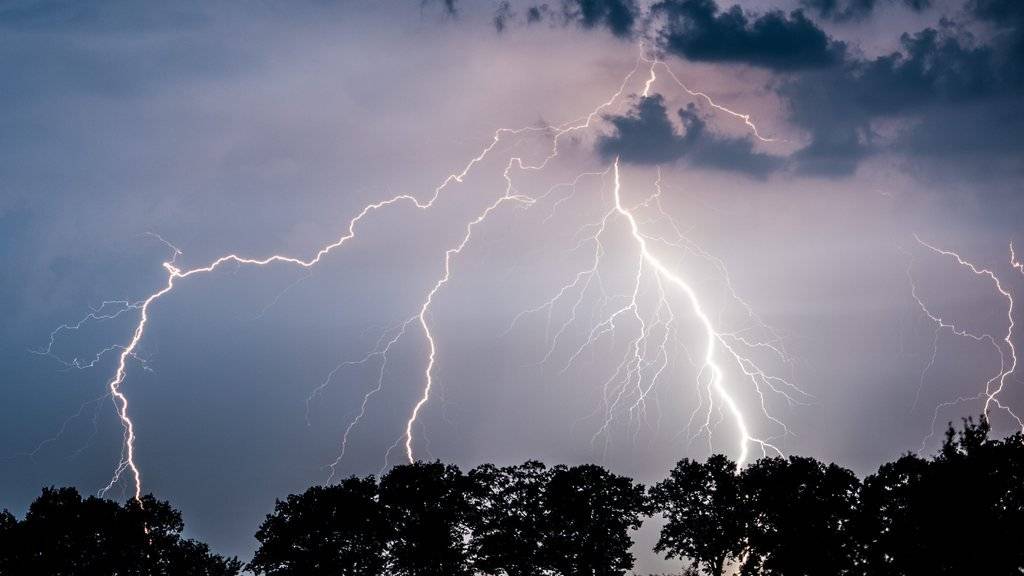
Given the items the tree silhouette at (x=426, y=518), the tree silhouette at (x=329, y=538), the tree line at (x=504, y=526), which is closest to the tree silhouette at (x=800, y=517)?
the tree line at (x=504, y=526)

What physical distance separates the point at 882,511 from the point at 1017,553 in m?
8.82

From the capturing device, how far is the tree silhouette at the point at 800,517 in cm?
3353

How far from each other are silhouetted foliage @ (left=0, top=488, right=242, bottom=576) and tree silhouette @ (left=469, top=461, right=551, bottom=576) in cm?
1302

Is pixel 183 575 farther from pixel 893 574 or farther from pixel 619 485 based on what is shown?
pixel 893 574

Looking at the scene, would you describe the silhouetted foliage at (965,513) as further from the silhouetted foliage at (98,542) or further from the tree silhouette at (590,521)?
the silhouetted foliage at (98,542)

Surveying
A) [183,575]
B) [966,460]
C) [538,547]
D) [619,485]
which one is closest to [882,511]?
[966,460]

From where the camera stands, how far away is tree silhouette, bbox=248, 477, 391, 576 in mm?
41000

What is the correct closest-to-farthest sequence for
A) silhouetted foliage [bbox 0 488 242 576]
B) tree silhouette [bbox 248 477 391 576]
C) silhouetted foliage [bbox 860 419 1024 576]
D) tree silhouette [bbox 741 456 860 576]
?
silhouetted foliage [bbox 860 419 1024 576] < tree silhouette [bbox 741 456 860 576] < silhouetted foliage [bbox 0 488 242 576] < tree silhouette [bbox 248 477 391 576]

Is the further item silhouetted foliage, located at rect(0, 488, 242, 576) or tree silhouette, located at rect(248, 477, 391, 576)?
tree silhouette, located at rect(248, 477, 391, 576)

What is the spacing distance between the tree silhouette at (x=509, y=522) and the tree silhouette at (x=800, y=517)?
9775mm

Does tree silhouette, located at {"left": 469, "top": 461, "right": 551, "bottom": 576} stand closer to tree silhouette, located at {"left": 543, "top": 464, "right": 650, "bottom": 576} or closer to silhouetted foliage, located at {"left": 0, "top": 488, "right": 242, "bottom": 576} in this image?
tree silhouette, located at {"left": 543, "top": 464, "right": 650, "bottom": 576}

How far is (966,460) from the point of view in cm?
2689

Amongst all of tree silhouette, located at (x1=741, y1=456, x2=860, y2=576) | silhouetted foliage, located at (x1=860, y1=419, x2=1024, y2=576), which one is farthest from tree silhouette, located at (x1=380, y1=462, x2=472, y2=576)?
silhouetted foliage, located at (x1=860, y1=419, x2=1024, y2=576)

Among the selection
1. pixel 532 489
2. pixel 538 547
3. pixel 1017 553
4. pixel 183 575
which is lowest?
pixel 1017 553
